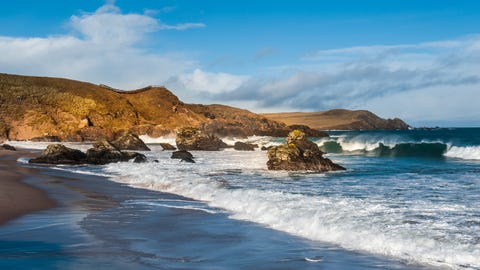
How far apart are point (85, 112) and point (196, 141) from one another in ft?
136

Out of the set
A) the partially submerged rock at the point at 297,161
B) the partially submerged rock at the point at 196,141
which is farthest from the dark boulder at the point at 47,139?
the partially submerged rock at the point at 297,161

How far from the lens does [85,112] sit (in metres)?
88.9

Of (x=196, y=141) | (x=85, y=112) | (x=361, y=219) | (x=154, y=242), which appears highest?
(x=85, y=112)

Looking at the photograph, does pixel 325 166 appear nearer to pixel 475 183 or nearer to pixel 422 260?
pixel 475 183

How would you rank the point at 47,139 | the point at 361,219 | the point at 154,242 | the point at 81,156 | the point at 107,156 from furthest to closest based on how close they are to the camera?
1. the point at 47,139
2. the point at 107,156
3. the point at 81,156
4. the point at 361,219
5. the point at 154,242

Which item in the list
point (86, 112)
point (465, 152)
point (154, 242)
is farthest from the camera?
point (86, 112)

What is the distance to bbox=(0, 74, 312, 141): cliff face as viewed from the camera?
80.5m

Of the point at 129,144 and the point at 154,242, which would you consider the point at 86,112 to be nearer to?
A: the point at 129,144

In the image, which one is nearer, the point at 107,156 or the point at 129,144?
the point at 107,156

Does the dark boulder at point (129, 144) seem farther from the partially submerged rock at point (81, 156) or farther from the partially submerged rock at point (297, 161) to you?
the partially submerged rock at point (297, 161)

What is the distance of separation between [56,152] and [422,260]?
89.0ft

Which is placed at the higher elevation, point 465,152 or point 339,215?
point 465,152

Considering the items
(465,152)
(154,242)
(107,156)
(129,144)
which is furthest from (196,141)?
(154,242)

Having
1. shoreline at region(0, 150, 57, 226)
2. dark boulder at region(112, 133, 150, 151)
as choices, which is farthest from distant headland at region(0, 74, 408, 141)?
shoreline at region(0, 150, 57, 226)
